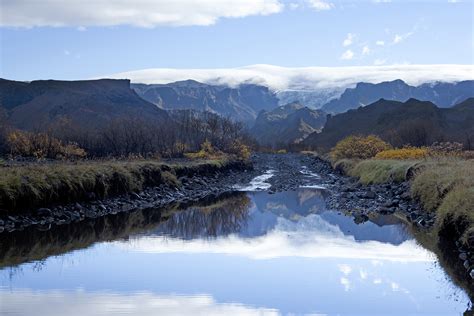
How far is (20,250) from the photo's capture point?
801 inches

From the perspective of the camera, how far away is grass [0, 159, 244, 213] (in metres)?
24.8

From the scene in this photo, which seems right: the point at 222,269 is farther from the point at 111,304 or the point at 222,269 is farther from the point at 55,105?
the point at 55,105

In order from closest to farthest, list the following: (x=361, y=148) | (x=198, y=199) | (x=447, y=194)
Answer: (x=447, y=194) < (x=198, y=199) < (x=361, y=148)

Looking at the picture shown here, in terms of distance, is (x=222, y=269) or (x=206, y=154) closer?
(x=222, y=269)

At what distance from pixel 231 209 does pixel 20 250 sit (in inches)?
655

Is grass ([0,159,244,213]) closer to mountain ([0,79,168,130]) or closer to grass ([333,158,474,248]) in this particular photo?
grass ([333,158,474,248])

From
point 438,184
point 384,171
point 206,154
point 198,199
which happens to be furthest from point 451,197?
point 206,154

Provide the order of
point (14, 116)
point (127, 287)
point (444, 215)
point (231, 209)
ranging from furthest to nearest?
point (14, 116), point (231, 209), point (444, 215), point (127, 287)

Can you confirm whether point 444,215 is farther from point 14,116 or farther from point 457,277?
point 14,116

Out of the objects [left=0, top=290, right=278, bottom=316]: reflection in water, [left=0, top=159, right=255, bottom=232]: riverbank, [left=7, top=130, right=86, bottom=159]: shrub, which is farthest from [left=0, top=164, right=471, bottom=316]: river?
[left=7, top=130, right=86, bottom=159]: shrub

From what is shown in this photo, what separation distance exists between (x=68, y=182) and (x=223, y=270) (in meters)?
12.5

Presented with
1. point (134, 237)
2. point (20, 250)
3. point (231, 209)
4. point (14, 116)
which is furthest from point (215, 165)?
point (14, 116)

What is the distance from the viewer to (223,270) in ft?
61.4

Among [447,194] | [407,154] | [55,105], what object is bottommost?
[55,105]
